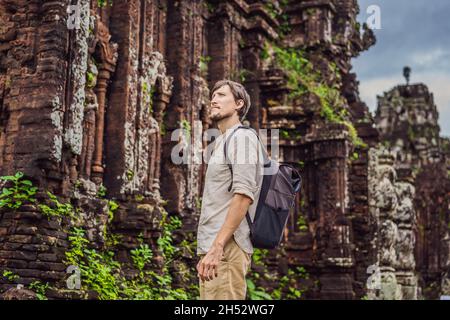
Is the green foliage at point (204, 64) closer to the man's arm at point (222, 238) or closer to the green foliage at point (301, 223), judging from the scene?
the green foliage at point (301, 223)

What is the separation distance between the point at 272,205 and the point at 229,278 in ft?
1.75

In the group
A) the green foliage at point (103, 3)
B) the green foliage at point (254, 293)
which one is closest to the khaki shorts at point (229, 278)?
the green foliage at point (103, 3)

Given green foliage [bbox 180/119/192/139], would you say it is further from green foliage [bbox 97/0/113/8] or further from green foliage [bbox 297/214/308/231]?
green foliage [bbox 297/214/308/231]

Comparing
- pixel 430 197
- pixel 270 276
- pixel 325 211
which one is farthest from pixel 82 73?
pixel 430 197

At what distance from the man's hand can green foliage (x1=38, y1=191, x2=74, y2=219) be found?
4.23 meters

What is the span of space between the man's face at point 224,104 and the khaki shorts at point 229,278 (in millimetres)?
802

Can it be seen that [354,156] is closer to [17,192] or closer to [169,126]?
[169,126]

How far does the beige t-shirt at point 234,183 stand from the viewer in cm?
382

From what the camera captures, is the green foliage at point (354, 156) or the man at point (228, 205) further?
the green foliage at point (354, 156)

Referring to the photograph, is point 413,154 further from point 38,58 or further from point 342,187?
point 38,58

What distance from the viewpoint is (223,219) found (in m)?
3.87

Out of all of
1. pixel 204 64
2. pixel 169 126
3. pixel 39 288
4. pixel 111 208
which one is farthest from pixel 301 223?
pixel 39 288

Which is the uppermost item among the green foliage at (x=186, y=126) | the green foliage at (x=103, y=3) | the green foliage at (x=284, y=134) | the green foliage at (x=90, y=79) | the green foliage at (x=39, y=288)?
the green foliage at (x=103, y=3)

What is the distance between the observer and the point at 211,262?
366cm
